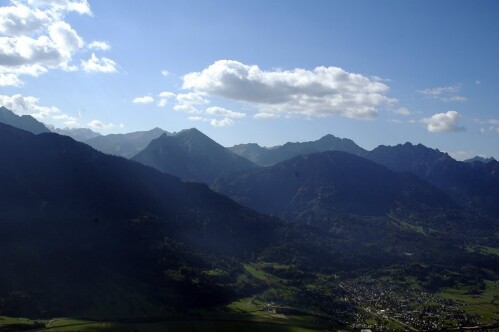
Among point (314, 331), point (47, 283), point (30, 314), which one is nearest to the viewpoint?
point (30, 314)

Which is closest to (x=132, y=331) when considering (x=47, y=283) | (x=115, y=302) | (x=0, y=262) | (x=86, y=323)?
(x=86, y=323)

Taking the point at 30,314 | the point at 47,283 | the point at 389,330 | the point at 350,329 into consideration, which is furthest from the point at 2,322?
the point at 389,330

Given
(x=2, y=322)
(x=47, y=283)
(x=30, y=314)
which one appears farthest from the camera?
Result: (x=47, y=283)

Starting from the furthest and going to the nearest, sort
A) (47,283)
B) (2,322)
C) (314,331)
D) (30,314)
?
1. (47,283)
2. (314,331)
3. (30,314)
4. (2,322)

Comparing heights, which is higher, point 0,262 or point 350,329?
point 0,262

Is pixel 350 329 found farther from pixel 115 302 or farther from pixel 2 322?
pixel 2 322

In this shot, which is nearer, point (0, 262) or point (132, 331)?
point (132, 331)

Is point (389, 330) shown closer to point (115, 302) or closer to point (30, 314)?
point (115, 302)

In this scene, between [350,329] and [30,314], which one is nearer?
[30,314]

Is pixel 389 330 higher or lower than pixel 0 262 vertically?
lower
